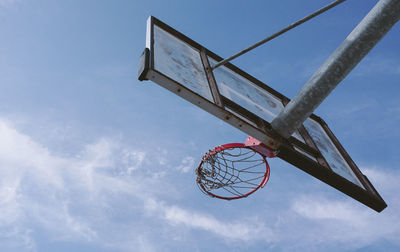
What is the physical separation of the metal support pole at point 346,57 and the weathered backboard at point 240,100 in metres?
0.48

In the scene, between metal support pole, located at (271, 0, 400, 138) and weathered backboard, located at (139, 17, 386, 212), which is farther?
metal support pole, located at (271, 0, 400, 138)

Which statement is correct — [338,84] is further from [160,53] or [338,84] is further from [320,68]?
[160,53]

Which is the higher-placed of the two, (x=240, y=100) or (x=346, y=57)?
(x=240, y=100)

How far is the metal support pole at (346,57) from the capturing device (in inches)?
170

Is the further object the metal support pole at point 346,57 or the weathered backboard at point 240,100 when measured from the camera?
the metal support pole at point 346,57

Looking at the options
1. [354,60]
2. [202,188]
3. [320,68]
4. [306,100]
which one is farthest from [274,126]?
[202,188]

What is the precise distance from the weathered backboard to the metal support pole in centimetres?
48

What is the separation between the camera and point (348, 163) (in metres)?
5.61

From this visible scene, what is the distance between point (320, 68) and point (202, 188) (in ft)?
7.50

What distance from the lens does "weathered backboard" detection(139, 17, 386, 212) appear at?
422 centimetres

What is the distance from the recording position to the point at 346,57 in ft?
14.4

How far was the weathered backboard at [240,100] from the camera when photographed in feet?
13.8

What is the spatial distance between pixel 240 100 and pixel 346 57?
4.38ft

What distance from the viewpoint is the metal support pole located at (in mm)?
4328
